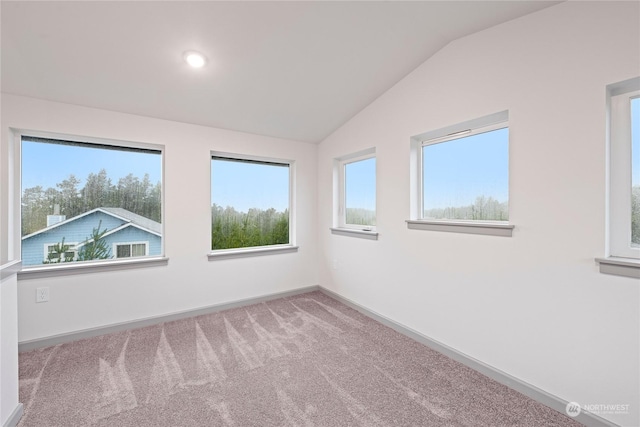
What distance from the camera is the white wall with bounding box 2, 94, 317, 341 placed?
241cm

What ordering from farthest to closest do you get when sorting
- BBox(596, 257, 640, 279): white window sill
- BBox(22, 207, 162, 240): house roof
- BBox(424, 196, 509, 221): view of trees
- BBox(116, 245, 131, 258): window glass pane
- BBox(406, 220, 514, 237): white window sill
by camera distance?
BBox(116, 245, 131, 258): window glass pane, BBox(22, 207, 162, 240): house roof, BBox(424, 196, 509, 221): view of trees, BBox(406, 220, 514, 237): white window sill, BBox(596, 257, 640, 279): white window sill

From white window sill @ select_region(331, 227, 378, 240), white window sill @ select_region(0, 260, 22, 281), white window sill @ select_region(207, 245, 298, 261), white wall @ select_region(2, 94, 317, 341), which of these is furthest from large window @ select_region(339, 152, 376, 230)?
white window sill @ select_region(0, 260, 22, 281)

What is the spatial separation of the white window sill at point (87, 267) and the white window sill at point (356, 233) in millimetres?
2029

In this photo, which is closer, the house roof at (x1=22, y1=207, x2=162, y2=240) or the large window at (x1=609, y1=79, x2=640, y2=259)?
the large window at (x1=609, y1=79, x2=640, y2=259)

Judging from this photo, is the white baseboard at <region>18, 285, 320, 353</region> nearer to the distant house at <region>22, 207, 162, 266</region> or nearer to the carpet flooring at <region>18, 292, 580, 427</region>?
the carpet flooring at <region>18, 292, 580, 427</region>

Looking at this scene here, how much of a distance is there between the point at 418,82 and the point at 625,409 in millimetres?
2569

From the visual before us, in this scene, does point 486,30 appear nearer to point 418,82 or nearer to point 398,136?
point 418,82

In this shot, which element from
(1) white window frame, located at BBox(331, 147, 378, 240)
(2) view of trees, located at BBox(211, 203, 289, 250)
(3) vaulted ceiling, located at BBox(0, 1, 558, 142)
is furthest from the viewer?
(1) white window frame, located at BBox(331, 147, 378, 240)

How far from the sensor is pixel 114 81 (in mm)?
2270

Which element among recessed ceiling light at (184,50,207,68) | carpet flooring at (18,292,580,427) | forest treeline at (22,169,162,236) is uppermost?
recessed ceiling light at (184,50,207,68)

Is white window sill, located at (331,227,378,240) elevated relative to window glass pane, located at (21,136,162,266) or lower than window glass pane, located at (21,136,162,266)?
lower

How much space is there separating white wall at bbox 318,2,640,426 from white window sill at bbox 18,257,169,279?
2690 millimetres

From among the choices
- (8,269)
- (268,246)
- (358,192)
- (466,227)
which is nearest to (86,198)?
(8,269)

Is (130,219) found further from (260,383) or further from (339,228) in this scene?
(339,228)
